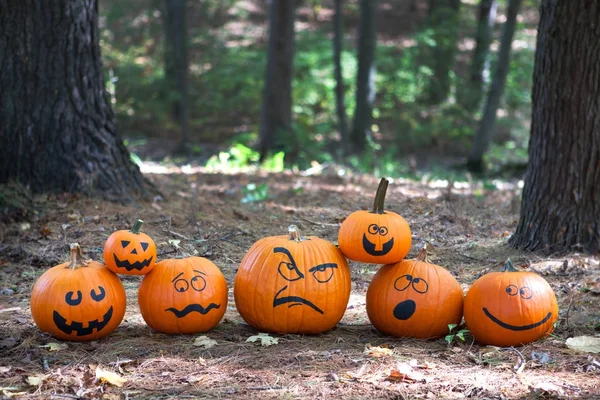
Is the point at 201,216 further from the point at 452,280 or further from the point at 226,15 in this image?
the point at 226,15

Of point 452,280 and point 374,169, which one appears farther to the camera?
point 374,169

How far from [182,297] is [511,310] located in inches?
78.5

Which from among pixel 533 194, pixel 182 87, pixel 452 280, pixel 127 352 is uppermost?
pixel 182 87

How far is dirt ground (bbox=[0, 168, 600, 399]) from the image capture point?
3.13 metres

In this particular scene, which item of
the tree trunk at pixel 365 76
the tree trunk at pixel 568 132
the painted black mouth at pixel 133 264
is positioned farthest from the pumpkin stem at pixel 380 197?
the tree trunk at pixel 365 76

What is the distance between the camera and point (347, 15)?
2834 cm

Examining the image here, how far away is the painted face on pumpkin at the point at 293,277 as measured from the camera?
12.9ft

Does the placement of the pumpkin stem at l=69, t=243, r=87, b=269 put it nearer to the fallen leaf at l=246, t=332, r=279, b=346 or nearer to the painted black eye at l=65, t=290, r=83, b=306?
the painted black eye at l=65, t=290, r=83, b=306

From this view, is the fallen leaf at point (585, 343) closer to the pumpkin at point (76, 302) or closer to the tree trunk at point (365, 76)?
the pumpkin at point (76, 302)

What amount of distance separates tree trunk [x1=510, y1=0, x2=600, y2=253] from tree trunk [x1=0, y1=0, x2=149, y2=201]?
446 centimetres

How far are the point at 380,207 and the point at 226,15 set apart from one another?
22.1 metres

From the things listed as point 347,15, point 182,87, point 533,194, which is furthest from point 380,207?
point 347,15

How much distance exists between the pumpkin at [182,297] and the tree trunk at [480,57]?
14787 mm

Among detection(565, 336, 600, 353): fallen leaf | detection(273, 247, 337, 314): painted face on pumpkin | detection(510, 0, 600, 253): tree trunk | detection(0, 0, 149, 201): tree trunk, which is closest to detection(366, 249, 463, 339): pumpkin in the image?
detection(273, 247, 337, 314): painted face on pumpkin
